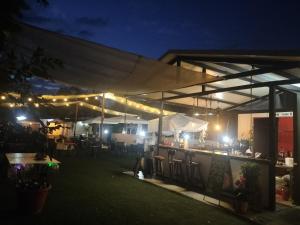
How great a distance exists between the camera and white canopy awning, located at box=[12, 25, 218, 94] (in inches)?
184

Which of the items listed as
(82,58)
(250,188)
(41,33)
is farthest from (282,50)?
(41,33)

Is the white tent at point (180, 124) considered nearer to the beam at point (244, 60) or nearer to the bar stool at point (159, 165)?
the bar stool at point (159, 165)

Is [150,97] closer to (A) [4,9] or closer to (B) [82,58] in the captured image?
(B) [82,58]

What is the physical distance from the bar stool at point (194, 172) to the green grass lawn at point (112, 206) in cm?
125

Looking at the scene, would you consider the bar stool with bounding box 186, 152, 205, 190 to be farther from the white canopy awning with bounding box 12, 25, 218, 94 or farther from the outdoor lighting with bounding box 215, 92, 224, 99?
the outdoor lighting with bounding box 215, 92, 224, 99

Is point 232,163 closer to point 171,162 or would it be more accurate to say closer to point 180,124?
point 171,162

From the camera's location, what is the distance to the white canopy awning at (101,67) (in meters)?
4.67

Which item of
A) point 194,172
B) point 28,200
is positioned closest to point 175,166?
point 194,172

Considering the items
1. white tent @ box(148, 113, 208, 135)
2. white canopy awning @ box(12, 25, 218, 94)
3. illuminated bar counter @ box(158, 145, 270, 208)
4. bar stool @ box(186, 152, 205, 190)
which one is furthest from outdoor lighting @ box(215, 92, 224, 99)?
white canopy awning @ box(12, 25, 218, 94)

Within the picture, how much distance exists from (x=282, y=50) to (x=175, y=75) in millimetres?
2256

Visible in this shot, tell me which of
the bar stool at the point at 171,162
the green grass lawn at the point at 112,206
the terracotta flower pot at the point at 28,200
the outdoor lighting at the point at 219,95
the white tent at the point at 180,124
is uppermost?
Answer: the outdoor lighting at the point at 219,95

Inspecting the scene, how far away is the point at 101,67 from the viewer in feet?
18.9

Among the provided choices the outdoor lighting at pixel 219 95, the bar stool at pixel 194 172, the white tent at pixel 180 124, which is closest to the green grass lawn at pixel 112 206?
the bar stool at pixel 194 172

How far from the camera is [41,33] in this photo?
4.36m
